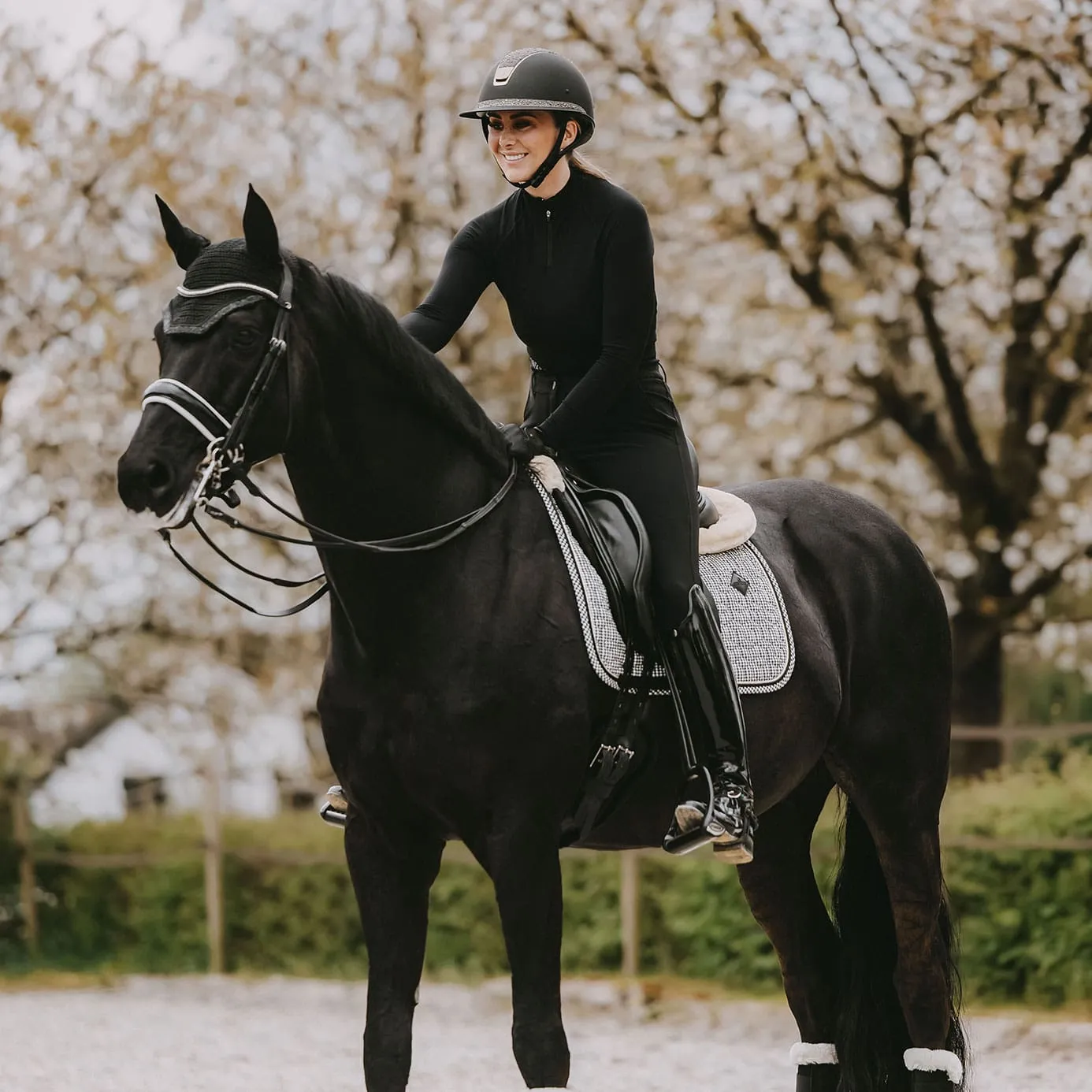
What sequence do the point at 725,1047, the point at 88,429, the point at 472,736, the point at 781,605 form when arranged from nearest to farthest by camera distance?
the point at 472,736
the point at 781,605
the point at 725,1047
the point at 88,429

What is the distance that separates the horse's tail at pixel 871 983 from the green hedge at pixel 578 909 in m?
2.44

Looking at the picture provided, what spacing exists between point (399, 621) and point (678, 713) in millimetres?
898

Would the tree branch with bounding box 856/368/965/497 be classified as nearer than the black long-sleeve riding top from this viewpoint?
No

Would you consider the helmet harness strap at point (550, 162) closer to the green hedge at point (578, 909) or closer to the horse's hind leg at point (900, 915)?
the horse's hind leg at point (900, 915)

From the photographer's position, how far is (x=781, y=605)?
575 centimetres

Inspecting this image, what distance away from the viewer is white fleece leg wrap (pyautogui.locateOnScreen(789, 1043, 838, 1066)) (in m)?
6.12

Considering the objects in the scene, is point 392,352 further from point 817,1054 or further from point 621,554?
point 817,1054

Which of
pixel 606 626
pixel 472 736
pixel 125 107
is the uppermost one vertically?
pixel 125 107

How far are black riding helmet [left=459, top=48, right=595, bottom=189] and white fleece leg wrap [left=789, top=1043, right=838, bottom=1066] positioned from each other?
3.19 m

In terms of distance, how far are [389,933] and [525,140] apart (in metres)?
2.24

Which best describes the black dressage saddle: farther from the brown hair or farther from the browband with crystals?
the browband with crystals

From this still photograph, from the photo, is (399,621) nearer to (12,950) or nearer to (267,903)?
(267,903)

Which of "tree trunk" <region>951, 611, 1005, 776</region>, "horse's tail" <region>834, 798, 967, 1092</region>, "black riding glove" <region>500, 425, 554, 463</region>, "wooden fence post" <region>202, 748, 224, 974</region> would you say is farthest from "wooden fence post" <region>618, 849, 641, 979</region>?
"black riding glove" <region>500, 425, 554, 463</region>

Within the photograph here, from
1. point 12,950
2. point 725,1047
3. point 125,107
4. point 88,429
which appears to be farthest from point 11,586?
point 725,1047
